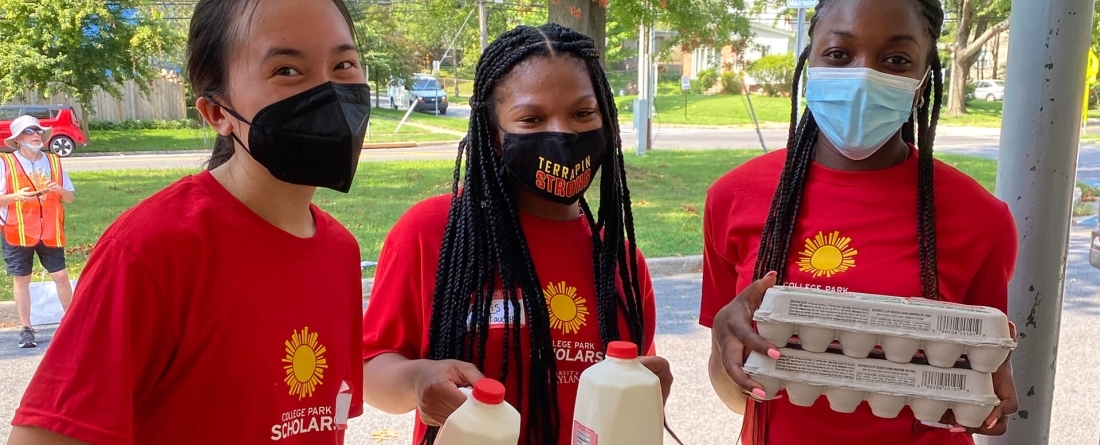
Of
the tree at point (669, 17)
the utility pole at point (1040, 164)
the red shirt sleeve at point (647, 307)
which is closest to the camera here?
the red shirt sleeve at point (647, 307)

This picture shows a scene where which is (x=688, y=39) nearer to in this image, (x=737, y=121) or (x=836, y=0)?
(x=836, y=0)

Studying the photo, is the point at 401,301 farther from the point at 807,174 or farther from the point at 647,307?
the point at 807,174

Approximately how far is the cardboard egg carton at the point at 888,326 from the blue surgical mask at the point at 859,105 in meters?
0.51

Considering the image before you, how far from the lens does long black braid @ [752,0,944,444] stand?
1.87 meters

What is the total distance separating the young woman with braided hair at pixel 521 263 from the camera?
1.87 metres

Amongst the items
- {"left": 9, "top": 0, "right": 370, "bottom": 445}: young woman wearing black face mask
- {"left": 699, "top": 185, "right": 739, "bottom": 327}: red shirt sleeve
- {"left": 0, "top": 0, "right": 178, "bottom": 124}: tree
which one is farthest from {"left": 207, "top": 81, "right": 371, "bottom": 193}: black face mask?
{"left": 0, "top": 0, "right": 178, "bottom": 124}: tree

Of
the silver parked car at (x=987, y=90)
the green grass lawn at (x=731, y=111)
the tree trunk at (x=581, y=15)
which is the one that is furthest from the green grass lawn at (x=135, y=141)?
the silver parked car at (x=987, y=90)

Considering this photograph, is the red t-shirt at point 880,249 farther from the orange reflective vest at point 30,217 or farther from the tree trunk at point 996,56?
the tree trunk at point 996,56

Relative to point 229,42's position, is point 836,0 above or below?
above

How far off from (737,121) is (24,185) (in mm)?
26857

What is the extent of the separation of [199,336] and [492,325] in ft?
2.34

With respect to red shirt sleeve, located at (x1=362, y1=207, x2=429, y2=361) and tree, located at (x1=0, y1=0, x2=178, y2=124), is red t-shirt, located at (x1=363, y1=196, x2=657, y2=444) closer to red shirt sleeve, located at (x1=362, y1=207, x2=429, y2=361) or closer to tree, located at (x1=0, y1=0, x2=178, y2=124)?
red shirt sleeve, located at (x1=362, y1=207, x2=429, y2=361)

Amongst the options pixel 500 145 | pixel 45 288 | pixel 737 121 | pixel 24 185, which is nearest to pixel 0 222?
pixel 24 185

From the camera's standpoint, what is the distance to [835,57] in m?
2.01
